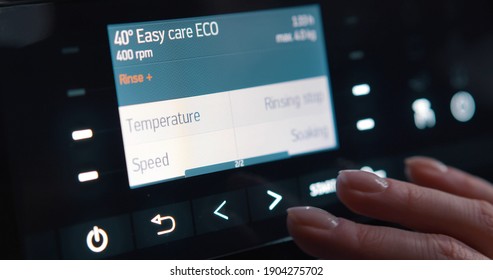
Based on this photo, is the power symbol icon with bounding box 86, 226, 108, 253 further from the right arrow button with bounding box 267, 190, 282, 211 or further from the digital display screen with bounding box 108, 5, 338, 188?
the right arrow button with bounding box 267, 190, 282, 211

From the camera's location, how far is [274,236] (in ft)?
2.64

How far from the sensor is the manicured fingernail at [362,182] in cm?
79

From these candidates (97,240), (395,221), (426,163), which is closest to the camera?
(97,240)

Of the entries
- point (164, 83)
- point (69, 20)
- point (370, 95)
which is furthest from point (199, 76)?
point (370, 95)

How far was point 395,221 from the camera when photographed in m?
0.82

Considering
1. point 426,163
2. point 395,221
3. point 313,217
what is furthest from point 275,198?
point 426,163

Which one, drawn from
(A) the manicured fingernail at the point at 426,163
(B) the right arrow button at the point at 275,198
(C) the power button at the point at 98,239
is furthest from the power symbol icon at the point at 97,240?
(A) the manicured fingernail at the point at 426,163

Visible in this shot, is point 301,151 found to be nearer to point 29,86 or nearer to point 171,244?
point 171,244

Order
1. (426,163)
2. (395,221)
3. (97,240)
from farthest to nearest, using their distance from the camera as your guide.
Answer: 1. (426,163)
2. (395,221)
3. (97,240)

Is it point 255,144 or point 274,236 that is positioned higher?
point 255,144

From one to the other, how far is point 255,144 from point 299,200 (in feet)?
0.32

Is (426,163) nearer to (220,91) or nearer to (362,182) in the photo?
(362,182)

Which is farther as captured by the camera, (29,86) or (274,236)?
(274,236)

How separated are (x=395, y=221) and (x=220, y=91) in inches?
10.9
